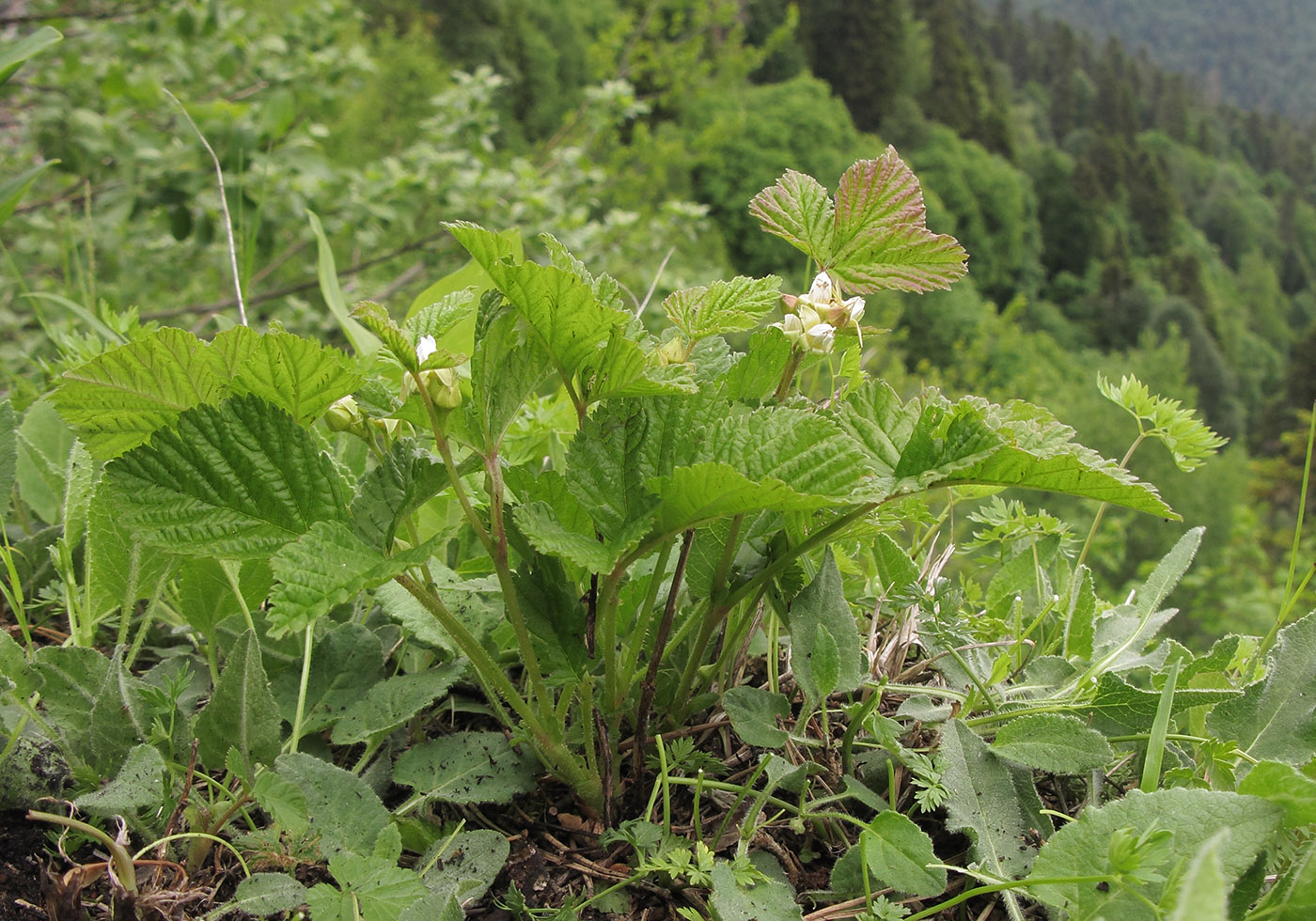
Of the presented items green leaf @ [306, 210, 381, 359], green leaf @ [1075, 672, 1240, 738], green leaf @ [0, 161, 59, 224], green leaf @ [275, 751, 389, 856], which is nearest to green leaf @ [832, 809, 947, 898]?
green leaf @ [1075, 672, 1240, 738]

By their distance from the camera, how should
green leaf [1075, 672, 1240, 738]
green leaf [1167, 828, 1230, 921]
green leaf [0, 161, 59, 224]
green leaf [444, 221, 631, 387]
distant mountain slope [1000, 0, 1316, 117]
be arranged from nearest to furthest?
1. green leaf [1167, 828, 1230, 921]
2. green leaf [444, 221, 631, 387]
3. green leaf [1075, 672, 1240, 738]
4. green leaf [0, 161, 59, 224]
5. distant mountain slope [1000, 0, 1316, 117]

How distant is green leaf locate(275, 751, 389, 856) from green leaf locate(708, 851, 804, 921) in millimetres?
177

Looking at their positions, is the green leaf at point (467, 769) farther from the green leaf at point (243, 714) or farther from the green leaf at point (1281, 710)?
the green leaf at point (1281, 710)

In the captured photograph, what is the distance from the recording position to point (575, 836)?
0.51 meters

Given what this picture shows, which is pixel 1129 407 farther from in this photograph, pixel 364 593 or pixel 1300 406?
pixel 1300 406

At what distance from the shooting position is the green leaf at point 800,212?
0.44 m

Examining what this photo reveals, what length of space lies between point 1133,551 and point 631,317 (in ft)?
47.8

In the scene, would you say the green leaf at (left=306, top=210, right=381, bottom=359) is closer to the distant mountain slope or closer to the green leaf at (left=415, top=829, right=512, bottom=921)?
the green leaf at (left=415, top=829, right=512, bottom=921)

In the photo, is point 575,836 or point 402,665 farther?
point 402,665

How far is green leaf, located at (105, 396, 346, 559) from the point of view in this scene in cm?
39

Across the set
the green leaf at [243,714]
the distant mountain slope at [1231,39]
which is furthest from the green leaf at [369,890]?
the distant mountain slope at [1231,39]

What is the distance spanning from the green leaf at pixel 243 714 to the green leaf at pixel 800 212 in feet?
1.18

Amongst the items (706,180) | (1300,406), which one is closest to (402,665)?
(706,180)

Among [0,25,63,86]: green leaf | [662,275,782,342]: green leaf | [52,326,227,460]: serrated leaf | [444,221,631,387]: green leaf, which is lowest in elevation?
[52,326,227,460]: serrated leaf
